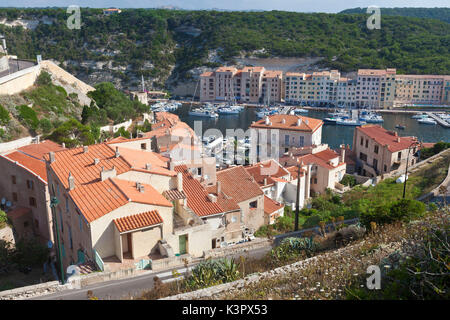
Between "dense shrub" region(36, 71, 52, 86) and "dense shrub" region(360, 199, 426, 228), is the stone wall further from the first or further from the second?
"dense shrub" region(36, 71, 52, 86)

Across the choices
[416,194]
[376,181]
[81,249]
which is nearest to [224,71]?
[376,181]

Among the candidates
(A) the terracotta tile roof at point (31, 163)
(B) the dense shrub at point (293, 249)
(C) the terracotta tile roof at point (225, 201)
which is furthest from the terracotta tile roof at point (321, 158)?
(B) the dense shrub at point (293, 249)

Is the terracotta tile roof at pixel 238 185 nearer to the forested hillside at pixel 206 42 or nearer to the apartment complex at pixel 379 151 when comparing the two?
the apartment complex at pixel 379 151

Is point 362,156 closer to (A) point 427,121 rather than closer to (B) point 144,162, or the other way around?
(B) point 144,162

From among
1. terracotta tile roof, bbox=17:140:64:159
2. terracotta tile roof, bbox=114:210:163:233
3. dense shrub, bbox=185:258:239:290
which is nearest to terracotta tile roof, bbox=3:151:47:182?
terracotta tile roof, bbox=17:140:64:159
